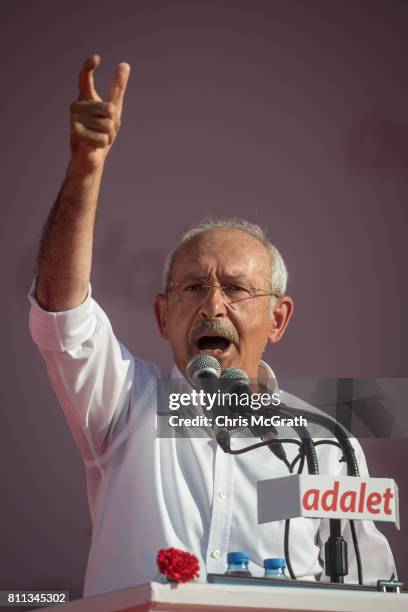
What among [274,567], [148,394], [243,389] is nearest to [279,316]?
[148,394]

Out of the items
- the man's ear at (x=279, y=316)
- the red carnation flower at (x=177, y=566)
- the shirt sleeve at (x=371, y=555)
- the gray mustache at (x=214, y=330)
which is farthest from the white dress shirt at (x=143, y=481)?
the red carnation flower at (x=177, y=566)

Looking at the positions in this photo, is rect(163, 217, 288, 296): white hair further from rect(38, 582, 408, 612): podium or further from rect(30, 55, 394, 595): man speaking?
rect(38, 582, 408, 612): podium

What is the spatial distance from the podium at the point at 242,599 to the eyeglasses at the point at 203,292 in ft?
4.43

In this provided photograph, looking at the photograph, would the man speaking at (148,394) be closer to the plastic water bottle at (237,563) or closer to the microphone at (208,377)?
the microphone at (208,377)

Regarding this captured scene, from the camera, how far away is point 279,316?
3.23m

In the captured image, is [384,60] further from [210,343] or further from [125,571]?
[125,571]

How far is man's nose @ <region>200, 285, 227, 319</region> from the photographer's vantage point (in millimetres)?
2920

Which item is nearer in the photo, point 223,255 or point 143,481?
point 143,481

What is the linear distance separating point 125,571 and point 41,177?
1554 millimetres

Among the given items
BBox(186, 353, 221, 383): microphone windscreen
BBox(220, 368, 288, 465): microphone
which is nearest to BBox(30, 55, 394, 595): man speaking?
BBox(186, 353, 221, 383): microphone windscreen

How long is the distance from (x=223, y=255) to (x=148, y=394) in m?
0.45

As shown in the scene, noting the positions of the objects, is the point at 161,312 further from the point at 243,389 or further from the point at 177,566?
the point at 177,566

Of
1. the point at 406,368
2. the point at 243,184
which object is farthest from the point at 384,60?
the point at 406,368

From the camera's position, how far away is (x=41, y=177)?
3621mm
